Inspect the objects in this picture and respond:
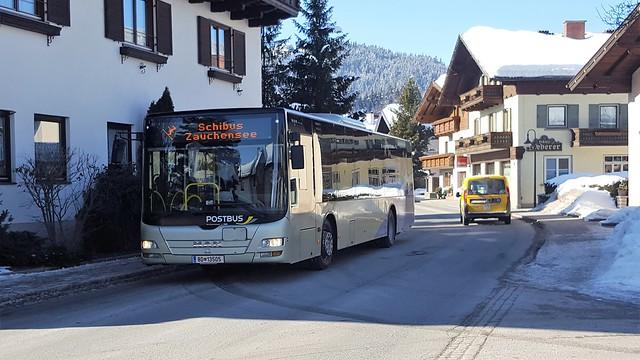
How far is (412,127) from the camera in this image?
80.2 m

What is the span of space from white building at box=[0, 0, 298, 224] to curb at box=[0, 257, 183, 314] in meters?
3.64

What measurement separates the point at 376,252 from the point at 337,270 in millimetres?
3765

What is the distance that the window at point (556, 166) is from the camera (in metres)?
42.1

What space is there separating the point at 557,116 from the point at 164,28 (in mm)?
29230

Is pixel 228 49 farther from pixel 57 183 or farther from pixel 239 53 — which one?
pixel 57 183

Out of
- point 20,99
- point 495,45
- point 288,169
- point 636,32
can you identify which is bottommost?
point 288,169

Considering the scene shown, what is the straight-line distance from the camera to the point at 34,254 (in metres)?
13.2

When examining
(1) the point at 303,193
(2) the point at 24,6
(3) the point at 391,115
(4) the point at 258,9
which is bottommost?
(1) the point at 303,193

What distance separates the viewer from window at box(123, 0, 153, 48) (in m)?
18.4

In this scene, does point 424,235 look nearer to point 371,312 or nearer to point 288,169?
point 288,169

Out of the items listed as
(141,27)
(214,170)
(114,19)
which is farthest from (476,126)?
(214,170)

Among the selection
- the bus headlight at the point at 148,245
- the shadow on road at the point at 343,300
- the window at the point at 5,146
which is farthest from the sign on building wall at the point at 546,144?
the bus headlight at the point at 148,245

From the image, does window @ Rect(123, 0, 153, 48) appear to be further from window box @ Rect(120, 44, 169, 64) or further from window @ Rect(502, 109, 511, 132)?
window @ Rect(502, 109, 511, 132)

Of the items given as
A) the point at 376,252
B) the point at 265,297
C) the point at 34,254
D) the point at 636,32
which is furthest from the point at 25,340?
the point at 636,32
